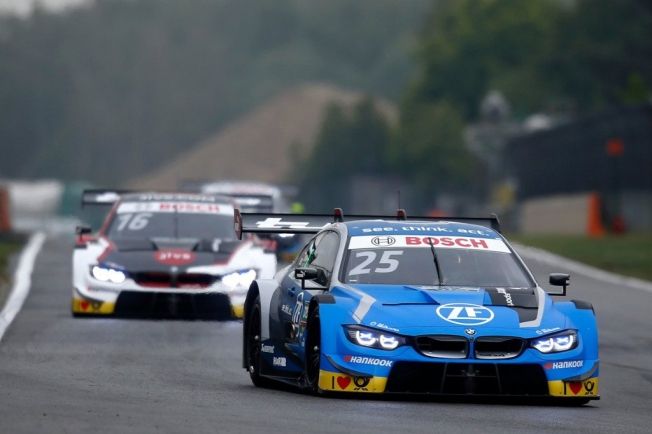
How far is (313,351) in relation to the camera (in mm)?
11578

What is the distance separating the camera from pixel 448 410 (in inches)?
423

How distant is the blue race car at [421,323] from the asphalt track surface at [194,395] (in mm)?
167

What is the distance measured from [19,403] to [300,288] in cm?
253

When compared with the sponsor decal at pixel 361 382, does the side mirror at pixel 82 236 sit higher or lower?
lower

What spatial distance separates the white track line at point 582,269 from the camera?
2667 centimetres

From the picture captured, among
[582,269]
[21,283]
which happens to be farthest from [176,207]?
[582,269]

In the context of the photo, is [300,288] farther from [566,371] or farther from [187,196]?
[187,196]

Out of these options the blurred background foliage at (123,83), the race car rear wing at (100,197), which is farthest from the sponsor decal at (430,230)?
the blurred background foliage at (123,83)

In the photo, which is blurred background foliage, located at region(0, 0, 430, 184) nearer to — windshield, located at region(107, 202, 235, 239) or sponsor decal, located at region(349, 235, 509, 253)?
windshield, located at region(107, 202, 235, 239)

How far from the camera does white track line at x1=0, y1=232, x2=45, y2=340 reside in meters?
18.3

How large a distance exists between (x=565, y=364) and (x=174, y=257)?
7.86 meters

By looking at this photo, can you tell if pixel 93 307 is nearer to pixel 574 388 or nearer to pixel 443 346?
pixel 443 346

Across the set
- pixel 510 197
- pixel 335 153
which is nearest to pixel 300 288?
pixel 510 197

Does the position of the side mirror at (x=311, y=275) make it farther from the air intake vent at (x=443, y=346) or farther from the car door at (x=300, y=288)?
the air intake vent at (x=443, y=346)
